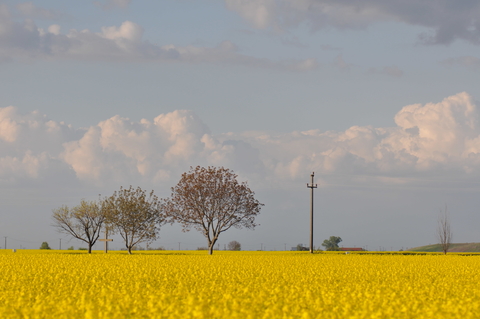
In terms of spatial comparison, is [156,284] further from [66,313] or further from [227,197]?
[227,197]

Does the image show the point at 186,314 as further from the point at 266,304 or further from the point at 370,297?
the point at 370,297

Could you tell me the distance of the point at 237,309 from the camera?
13.3m

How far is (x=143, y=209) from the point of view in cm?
6438

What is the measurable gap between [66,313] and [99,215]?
197 feet

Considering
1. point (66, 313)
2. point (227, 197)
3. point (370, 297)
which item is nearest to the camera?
point (66, 313)

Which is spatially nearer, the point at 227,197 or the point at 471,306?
the point at 471,306

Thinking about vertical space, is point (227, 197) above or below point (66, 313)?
above

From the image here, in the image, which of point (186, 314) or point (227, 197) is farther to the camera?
point (227, 197)

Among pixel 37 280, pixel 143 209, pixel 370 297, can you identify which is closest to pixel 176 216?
pixel 143 209

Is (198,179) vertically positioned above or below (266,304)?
above

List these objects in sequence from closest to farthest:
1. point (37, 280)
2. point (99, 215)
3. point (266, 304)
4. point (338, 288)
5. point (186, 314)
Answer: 1. point (186, 314)
2. point (266, 304)
3. point (338, 288)
4. point (37, 280)
5. point (99, 215)

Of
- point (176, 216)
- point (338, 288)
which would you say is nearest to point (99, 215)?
point (176, 216)

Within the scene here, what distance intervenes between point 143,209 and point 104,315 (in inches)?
2081

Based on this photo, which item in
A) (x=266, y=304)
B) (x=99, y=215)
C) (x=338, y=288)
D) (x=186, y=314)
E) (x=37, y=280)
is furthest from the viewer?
(x=99, y=215)
